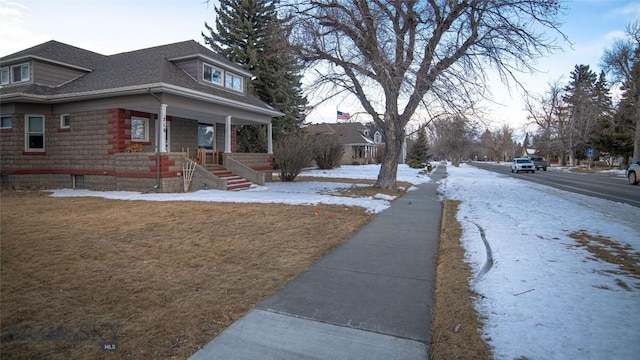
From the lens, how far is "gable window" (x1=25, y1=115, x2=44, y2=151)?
49.9 feet

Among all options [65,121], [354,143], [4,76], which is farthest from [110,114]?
[354,143]

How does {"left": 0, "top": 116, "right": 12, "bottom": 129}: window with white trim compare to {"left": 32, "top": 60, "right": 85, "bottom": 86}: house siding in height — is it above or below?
below

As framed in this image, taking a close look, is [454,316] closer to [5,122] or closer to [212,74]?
[212,74]

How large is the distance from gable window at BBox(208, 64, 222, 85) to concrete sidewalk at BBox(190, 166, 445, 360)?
1417 centimetres

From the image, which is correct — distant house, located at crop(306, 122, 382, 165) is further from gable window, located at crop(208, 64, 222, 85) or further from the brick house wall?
the brick house wall

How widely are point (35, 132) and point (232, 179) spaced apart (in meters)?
9.10

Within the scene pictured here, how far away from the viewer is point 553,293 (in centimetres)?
382

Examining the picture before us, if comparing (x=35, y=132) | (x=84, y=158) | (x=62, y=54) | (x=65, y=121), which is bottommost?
(x=84, y=158)

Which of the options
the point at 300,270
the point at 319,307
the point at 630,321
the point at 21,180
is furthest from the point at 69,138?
the point at 630,321

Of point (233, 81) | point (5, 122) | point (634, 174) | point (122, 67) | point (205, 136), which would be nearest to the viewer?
point (5, 122)

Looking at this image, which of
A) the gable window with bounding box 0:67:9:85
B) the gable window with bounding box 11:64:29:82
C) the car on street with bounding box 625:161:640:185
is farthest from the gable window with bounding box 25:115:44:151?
the car on street with bounding box 625:161:640:185

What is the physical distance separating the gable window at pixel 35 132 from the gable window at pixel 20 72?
6.82 feet

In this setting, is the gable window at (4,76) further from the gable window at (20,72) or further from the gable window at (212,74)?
the gable window at (212,74)

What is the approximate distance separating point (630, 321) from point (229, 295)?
3.92 metres
